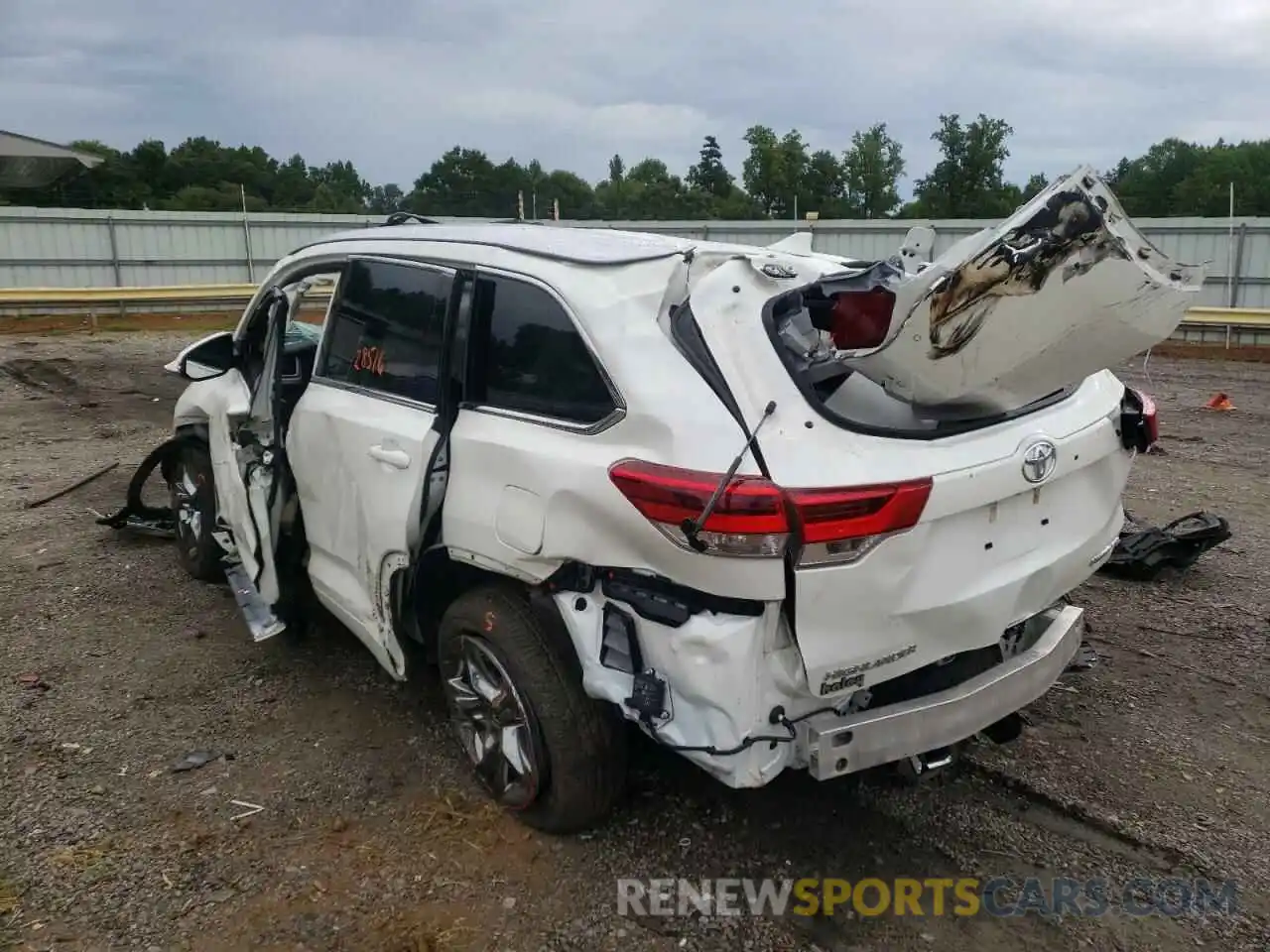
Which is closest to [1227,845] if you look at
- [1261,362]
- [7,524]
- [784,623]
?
[784,623]

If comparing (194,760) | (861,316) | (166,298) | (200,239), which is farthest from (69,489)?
Result: (200,239)

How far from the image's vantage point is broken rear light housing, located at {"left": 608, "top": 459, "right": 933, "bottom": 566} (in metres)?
2.38

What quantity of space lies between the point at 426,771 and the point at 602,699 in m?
1.12

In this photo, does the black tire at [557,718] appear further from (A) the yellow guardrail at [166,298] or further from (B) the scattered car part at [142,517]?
(A) the yellow guardrail at [166,298]

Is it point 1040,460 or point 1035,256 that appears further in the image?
point 1040,460

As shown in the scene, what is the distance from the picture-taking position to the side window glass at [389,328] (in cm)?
338

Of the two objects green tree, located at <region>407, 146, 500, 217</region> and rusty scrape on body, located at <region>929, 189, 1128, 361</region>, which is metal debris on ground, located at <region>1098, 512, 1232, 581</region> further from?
green tree, located at <region>407, 146, 500, 217</region>

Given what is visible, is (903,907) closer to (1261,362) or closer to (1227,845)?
(1227,845)

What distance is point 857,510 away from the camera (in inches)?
95.4

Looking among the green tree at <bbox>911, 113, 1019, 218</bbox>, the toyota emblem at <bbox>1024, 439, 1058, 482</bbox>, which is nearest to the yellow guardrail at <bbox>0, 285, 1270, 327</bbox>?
the toyota emblem at <bbox>1024, 439, 1058, 482</bbox>

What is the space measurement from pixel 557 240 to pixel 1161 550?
3.83 meters

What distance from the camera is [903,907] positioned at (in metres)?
2.80
